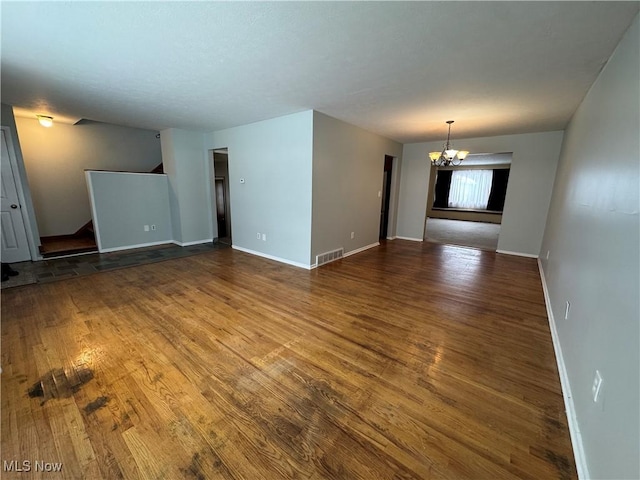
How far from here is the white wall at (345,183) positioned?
407cm

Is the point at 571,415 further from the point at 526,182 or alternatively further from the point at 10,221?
the point at 10,221

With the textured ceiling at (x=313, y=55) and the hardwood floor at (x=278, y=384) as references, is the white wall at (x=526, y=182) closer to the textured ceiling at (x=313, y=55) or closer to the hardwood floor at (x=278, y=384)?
the textured ceiling at (x=313, y=55)

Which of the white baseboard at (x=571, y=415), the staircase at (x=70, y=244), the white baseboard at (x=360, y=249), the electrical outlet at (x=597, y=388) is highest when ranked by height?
the electrical outlet at (x=597, y=388)

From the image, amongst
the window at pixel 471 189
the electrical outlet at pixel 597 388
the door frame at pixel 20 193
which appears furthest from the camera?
the window at pixel 471 189

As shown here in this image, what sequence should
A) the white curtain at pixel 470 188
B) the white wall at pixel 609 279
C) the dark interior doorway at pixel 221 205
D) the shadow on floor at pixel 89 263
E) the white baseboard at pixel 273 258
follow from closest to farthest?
the white wall at pixel 609 279, the shadow on floor at pixel 89 263, the white baseboard at pixel 273 258, the dark interior doorway at pixel 221 205, the white curtain at pixel 470 188

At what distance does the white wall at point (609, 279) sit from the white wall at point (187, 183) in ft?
20.5

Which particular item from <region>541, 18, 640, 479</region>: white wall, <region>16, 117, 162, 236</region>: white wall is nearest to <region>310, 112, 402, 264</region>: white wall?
<region>541, 18, 640, 479</region>: white wall

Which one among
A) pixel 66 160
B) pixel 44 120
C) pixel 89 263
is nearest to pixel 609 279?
pixel 89 263

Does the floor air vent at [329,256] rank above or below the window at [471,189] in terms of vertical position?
below

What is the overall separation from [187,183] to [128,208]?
4.04 feet

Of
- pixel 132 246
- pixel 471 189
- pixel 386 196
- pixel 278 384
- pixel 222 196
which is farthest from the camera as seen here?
pixel 471 189

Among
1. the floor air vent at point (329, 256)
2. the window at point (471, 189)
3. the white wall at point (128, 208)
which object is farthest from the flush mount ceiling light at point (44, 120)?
the window at point (471, 189)

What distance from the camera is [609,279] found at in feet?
4.42

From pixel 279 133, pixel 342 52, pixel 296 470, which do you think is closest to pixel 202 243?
pixel 279 133
